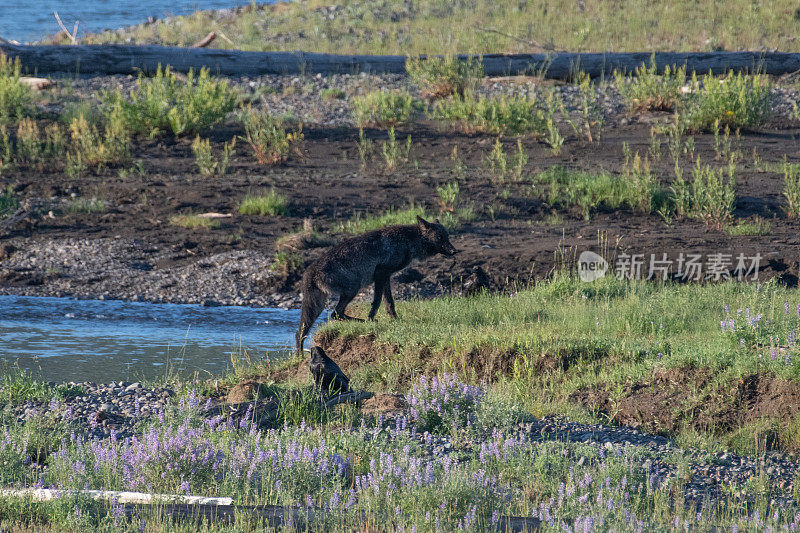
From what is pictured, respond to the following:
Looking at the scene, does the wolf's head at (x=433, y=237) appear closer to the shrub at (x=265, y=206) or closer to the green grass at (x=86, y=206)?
the shrub at (x=265, y=206)

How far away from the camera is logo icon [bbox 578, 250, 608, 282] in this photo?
12242 mm

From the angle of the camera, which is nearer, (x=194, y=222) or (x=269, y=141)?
(x=194, y=222)

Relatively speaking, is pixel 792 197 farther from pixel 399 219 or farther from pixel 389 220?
pixel 389 220

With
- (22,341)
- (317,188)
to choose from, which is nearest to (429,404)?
(22,341)

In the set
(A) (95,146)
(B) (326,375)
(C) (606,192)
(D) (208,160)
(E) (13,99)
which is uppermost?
(E) (13,99)

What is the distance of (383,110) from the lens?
66.6 ft

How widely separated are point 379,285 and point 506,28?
22448 mm

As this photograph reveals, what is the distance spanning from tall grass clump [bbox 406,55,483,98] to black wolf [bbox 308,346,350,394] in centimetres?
1450

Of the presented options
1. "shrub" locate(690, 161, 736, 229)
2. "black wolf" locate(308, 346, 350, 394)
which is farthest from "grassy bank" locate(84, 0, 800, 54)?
"black wolf" locate(308, 346, 350, 394)

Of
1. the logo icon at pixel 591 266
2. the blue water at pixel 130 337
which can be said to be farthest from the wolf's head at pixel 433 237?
the logo icon at pixel 591 266

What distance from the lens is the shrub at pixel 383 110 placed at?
20328 millimetres

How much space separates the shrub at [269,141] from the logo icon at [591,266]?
Answer: 6896 mm

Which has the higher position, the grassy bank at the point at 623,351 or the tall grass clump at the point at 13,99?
the tall grass clump at the point at 13,99

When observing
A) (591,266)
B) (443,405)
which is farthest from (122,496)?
(591,266)
